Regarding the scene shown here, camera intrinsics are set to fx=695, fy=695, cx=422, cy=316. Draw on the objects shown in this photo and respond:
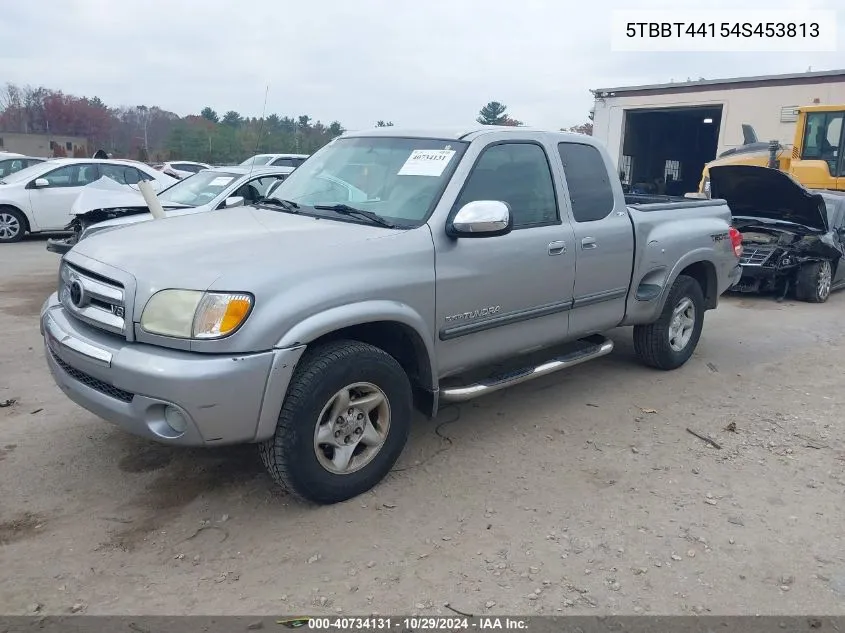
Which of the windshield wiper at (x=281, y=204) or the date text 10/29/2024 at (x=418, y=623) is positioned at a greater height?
the windshield wiper at (x=281, y=204)

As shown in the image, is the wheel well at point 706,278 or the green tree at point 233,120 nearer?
the wheel well at point 706,278

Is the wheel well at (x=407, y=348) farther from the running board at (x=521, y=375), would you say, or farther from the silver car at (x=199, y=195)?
the silver car at (x=199, y=195)

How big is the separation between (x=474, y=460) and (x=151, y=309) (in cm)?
201

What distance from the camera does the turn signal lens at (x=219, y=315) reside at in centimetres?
296

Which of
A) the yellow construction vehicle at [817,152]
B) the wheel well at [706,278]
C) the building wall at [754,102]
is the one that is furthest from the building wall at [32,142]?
the wheel well at [706,278]

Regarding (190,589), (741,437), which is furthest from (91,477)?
(741,437)

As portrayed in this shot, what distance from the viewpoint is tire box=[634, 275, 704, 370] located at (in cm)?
565

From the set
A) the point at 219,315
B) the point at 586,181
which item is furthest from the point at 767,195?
the point at 219,315

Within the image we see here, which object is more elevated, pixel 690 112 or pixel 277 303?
pixel 690 112

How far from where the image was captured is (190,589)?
2.83m

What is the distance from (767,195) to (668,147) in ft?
68.4

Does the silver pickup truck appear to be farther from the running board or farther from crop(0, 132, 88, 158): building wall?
crop(0, 132, 88, 158): building wall

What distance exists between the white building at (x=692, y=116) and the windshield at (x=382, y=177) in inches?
→ 792

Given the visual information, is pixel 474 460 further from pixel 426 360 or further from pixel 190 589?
pixel 190 589
